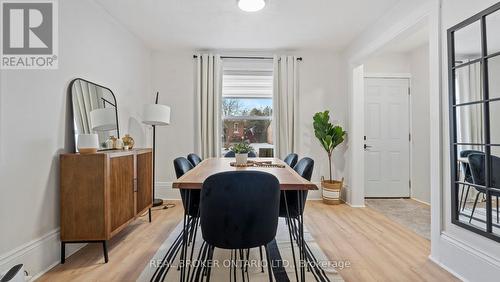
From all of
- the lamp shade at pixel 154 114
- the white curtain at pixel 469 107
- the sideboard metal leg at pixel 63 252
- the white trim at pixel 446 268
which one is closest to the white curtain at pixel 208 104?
the lamp shade at pixel 154 114

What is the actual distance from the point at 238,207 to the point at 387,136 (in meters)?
4.18

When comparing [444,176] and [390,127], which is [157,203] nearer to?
[444,176]

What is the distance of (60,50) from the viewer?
236cm

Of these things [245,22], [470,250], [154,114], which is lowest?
[470,250]

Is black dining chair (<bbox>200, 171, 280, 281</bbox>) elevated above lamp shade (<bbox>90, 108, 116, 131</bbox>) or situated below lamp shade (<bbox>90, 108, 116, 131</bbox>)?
below

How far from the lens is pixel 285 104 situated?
178 inches

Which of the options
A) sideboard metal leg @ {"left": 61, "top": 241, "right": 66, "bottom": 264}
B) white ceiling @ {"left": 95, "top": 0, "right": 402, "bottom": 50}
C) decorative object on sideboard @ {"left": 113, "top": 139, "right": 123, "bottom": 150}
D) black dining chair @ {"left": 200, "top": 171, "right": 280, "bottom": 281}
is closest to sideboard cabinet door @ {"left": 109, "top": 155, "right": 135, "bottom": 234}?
decorative object on sideboard @ {"left": 113, "top": 139, "right": 123, "bottom": 150}

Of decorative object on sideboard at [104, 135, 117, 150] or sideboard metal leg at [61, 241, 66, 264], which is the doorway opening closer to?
decorative object on sideboard at [104, 135, 117, 150]

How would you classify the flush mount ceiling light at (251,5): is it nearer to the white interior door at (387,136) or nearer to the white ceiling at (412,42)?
the white ceiling at (412,42)

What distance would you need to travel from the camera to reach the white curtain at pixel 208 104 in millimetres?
4422

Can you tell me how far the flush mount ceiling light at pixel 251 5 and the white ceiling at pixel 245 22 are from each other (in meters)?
0.14

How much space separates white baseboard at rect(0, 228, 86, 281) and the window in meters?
2.91

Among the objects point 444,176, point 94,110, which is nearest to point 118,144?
point 94,110

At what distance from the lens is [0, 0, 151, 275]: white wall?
6.11 feet
